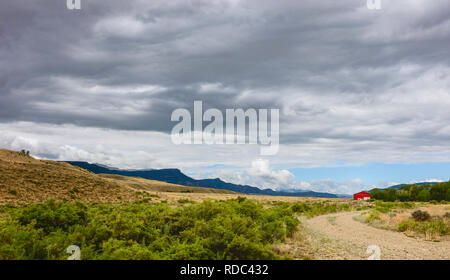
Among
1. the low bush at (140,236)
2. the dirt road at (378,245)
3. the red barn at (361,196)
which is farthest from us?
the red barn at (361,196)

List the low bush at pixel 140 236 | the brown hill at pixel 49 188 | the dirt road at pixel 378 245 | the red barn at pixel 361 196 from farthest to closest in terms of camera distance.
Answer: the red barn at pixel 361 196 < the brown hill at pixel 49 188 < the dirt road at pixel 378 245 < the low bush at pixel 140 236

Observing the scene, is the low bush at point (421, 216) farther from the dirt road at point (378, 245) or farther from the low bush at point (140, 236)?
the low bush at point (140, 236)

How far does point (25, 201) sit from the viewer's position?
120 ft

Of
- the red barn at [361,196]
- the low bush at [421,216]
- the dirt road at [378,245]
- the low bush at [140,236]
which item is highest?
the low bush at [140,236]

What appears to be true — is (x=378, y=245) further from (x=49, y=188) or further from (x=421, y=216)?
(x=49, y=188)

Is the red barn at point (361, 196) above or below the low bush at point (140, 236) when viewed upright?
below

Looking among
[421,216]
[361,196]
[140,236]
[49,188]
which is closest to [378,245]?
[421,216]

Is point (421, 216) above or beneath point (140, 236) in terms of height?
beneath

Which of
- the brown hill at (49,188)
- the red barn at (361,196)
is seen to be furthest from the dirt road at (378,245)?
the red barn at (361,196)

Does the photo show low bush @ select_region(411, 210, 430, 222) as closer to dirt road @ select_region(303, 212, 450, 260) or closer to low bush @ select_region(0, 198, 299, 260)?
dirt road @ select_region(303, 212, 450, 260)

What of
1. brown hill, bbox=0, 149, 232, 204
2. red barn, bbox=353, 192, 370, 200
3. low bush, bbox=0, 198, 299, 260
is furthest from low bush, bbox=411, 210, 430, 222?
red barn, bbox=353, 192, 370, 200
